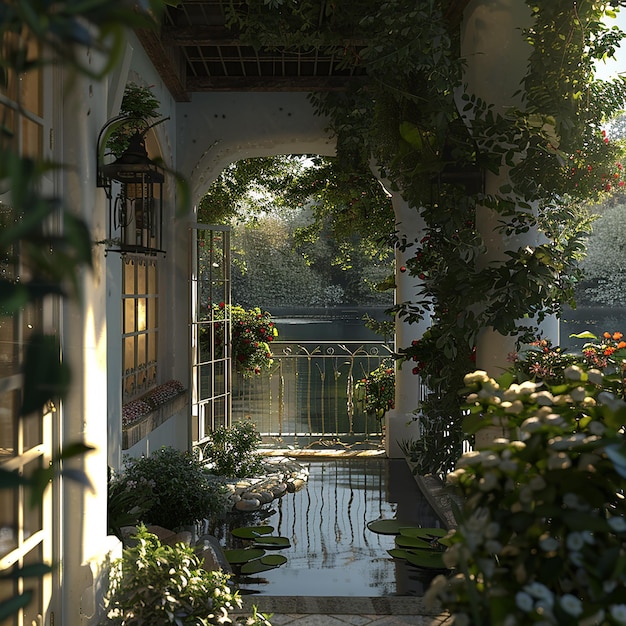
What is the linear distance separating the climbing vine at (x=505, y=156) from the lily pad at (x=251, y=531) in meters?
1.47

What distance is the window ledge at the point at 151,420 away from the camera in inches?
179

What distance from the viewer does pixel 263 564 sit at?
13.5 feet

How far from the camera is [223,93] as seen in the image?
22.4 ft

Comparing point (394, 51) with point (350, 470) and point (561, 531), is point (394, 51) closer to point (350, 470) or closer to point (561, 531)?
point (561, 531)

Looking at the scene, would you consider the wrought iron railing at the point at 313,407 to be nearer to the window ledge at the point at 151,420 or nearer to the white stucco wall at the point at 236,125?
the window ledge at the point at 151,420

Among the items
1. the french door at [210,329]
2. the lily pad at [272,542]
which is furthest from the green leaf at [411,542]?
the french door at [210,329]

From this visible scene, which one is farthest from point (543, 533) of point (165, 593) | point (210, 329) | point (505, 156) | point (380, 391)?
point (380, 391)

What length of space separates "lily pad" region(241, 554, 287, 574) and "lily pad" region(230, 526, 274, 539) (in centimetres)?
43

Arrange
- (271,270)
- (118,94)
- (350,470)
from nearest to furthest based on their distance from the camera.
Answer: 1. (118,94)
2. (350,470)
3. (271,270)

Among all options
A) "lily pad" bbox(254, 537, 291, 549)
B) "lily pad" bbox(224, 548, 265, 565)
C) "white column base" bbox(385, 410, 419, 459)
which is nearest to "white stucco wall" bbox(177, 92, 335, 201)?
"white column base" bbox(385, 410, 419, 459)

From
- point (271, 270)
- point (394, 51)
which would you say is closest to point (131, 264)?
point (394, 51)

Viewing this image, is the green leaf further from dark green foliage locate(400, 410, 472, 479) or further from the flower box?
the flower box

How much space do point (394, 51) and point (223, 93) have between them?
3.47m

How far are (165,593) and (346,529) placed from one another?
2453mm
